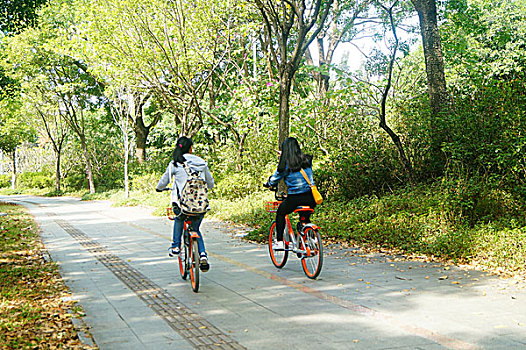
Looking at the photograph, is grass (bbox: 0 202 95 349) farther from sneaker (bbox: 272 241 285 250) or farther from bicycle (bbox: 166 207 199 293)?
sneaker (bbox: 272 241 285 250)

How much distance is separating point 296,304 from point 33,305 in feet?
10.4

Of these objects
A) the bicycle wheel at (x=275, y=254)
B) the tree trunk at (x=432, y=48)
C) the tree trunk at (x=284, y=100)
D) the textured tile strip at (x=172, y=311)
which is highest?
the tree trunk at (x=432, y=48)

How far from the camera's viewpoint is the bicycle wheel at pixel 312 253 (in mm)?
6840

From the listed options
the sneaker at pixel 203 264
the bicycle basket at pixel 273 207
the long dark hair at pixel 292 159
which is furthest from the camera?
the bicycle basket at pixel 273 207

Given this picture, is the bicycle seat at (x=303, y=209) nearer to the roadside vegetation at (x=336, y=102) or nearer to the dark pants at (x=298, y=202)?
the dark pants at (x=298, y=202)

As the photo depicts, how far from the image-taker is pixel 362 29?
2239 cm

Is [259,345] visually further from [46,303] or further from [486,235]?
[486,235]

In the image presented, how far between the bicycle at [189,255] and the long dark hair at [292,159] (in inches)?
63.4

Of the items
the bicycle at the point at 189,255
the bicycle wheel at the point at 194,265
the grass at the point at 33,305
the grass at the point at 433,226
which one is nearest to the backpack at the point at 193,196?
the bicycle at the point at 189,255

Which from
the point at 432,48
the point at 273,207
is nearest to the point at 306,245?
the point at 273,207

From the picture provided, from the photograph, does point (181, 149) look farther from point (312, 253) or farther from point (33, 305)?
point (33, 305)

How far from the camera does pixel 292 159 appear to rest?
7277 mm

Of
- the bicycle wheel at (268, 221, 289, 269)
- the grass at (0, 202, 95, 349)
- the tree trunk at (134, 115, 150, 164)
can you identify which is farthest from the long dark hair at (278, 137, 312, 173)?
the tree trunk at (134, 115, 150, 164)

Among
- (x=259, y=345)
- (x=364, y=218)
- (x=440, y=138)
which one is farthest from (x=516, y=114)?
(x=259, y=345)
